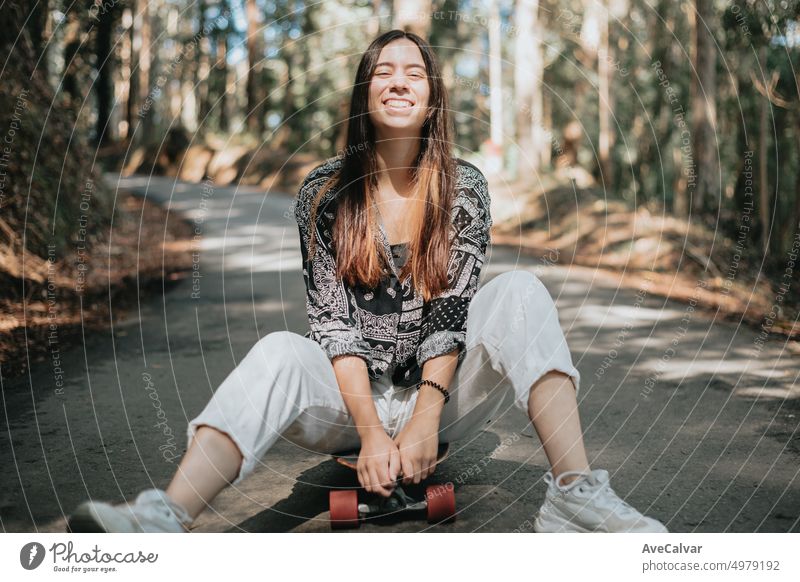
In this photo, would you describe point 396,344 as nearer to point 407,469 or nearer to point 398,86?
point 407,469

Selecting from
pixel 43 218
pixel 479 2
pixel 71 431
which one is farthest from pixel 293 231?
pixel 479 2

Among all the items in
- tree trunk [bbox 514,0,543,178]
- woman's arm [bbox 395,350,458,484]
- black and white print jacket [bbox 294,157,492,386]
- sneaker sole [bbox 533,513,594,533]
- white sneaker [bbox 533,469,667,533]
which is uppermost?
tree trunk [bbox 514,0,543,178]

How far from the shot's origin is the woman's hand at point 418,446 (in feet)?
7.03

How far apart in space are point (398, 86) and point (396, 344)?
79 centimetres

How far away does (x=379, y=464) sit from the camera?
2.11 m

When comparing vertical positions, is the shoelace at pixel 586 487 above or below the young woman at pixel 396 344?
below

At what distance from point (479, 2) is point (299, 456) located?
84.4 ft

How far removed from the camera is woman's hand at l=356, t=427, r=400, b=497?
2.11m

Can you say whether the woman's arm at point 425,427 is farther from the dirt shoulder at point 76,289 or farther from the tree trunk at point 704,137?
the tree trunk at point 704,137

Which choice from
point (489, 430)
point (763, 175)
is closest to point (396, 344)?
point (489, 430)

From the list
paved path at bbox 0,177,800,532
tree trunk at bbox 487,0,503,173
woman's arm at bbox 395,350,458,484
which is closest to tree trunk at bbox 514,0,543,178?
tree trunk at bbox 487,0,503,173

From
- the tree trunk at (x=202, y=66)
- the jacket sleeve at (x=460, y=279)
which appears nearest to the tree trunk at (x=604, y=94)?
the tree trunk at (x=202, y=66)

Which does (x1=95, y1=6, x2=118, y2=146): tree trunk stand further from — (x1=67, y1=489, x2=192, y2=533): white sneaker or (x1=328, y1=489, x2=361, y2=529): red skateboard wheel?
(x1=67, y1=489, x2=192, y2=533): white sneaker

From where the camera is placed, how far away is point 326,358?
2291 mm
